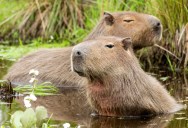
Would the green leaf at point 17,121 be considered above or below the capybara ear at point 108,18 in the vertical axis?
below

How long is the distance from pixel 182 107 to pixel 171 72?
3084mm

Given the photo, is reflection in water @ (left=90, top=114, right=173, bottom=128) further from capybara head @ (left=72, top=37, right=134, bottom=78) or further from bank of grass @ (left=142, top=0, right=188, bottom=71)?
bank of grass @ (left=142, top=0, right=188, bottom=71)

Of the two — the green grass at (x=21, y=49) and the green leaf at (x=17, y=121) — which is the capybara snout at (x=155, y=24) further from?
the green leaf at (x=17, y=121)

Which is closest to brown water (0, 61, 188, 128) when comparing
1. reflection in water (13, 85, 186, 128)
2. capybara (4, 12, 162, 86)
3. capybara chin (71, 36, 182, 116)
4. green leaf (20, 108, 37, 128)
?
reflection in water (13, 85, 186, 128)

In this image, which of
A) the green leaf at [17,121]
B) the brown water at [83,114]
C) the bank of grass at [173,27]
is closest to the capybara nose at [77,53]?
the brown water at [83,114]

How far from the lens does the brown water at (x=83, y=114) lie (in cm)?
750

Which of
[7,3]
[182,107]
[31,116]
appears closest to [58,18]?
[7,3]

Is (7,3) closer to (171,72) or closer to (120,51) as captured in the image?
(171,72)

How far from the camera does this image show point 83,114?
8203 millimetres

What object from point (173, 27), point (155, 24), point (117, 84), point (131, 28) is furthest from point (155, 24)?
point (117, 84)

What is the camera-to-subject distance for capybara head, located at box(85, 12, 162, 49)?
10312 millimetres

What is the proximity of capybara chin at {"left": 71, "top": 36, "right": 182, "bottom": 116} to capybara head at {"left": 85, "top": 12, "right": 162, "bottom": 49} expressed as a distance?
2076mm

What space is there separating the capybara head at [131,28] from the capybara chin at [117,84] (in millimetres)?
2076

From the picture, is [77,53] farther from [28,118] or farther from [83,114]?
[28,118]
